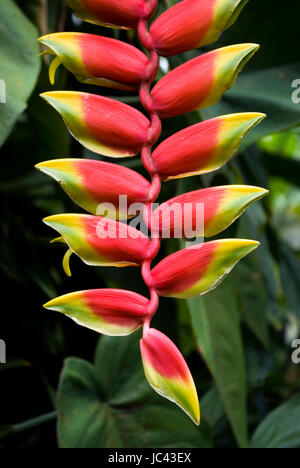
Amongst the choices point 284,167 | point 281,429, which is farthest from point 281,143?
point 281,429

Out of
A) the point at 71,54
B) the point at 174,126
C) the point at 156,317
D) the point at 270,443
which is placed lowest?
the point at 270,443

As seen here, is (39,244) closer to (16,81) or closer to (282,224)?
(16,81)

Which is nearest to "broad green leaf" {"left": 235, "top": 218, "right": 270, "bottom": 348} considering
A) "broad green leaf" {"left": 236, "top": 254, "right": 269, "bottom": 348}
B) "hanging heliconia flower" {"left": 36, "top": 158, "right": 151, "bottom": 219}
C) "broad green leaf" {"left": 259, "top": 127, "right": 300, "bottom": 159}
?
"broad green leaf" {"left": 236, "top": 254, "right": 269, "bottom": 348}

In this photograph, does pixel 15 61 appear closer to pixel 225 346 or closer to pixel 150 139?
pixel 150 139

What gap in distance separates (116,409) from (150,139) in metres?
0.42

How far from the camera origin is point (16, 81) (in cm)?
41

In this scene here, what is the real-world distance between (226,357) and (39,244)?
396 mm

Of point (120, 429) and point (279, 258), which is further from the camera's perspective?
point (279, 258)

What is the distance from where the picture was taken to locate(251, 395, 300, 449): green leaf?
0.67m

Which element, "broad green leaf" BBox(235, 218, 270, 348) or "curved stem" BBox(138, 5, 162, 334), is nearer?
"curved stem" BBox(138, 5, 162, 334)

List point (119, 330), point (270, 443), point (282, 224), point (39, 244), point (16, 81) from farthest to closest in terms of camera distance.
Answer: point (282, 224), point (39, 244), point (270, 443), point (16, 81), point (119, 330)

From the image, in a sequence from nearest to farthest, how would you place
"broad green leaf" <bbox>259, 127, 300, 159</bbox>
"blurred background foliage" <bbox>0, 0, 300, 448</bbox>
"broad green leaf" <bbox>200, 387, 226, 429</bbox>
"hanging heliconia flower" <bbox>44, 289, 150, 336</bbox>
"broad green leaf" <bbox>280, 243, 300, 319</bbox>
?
1. "hanging heliconia flower" <bbox>44, 289, 150, 336</bbox>
2. "blurred background foliage" <bbox>0, 0, 300, 448</bbox>
3. "broad green leaf" <bbox>200, 387, 226, 429</bbox>
4. "broad green leaf" <bbox>280, 243, 300, 319</bbox>
5. "broad green leaf" <bbox>259, 127, 300, 159</bbox>

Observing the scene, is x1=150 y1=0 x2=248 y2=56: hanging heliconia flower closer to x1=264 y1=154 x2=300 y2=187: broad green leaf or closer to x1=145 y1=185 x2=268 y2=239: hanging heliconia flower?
x1=145 y1=185 x2=268 y2=239: hanging heliconia flower

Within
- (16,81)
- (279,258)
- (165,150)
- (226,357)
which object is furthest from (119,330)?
(279,258)
